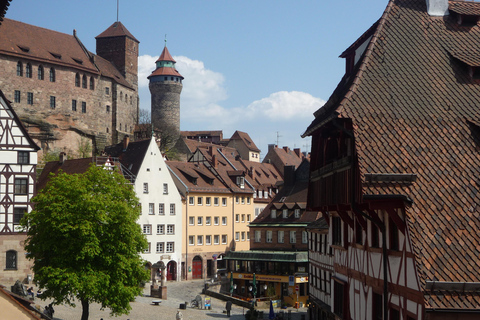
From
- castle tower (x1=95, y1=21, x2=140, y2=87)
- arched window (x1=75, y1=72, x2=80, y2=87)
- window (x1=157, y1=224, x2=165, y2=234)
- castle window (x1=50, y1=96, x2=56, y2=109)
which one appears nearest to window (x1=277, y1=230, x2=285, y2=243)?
window (x1=157, y1=224, x2=165, y2=234)

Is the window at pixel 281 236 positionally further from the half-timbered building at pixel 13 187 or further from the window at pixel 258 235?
the half-timbered building at pixel 13 187

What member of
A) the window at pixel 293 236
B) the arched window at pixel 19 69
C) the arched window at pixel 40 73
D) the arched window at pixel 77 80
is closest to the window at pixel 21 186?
the window at pixel 293 236

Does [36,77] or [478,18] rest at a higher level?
[36,77]

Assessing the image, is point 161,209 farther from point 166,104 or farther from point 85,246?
point 166,104

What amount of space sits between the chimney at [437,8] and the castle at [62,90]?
7472 centimetres

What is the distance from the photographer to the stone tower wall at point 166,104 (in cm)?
12412

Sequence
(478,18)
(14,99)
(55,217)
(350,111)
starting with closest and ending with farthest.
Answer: (350,111)
(478,18)
(55,217)
(14,99)

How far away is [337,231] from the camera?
24.3 metres

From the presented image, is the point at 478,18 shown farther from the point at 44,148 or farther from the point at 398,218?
the point at 44,148

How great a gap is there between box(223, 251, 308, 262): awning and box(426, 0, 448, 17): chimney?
3581 centimetres

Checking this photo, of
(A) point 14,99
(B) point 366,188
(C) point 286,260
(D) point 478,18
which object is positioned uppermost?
(A) point 14,99

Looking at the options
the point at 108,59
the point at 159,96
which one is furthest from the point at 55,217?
the point at 159,96

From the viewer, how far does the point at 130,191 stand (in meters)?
37.6

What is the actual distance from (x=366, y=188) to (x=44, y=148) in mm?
81655
